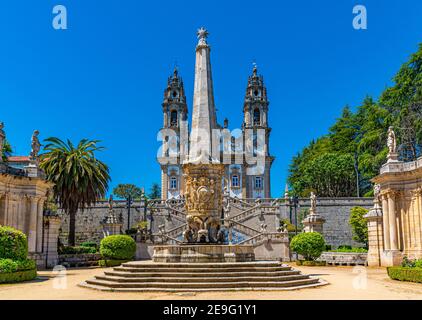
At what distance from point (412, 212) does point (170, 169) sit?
154 ft

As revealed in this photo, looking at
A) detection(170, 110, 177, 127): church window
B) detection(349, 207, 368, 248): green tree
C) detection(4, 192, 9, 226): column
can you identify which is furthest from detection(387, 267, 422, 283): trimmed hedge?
detection(170, 110, 177, 127): church window

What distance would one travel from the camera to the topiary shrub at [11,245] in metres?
19.7

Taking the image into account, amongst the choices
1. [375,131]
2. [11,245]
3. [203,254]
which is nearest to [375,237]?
[203,254]

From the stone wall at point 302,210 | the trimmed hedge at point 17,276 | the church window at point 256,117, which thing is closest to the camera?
the trimmed hedge at point 17,276

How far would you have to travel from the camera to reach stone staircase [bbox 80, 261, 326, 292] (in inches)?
605

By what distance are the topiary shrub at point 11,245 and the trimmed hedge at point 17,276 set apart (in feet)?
2.56

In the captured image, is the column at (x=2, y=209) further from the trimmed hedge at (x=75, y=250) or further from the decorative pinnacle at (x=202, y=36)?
the decorative pinnacle at (x=202, y=36)

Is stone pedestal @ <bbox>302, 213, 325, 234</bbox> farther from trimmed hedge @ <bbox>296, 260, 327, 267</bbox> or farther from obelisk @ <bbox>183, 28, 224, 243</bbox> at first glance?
obelisk @ <bbox>183, 28, 224, 243</bbox>

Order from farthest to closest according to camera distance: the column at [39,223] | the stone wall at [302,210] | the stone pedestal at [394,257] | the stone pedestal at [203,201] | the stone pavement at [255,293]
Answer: the stone wall at [302,210] < the column at [39,223] < the stone pedestal at [394,257] < the stone pedestal at [203,201] < the stone pavement at [255,293]

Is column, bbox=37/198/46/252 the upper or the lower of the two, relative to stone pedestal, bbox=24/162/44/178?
lower

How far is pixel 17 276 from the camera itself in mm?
19531

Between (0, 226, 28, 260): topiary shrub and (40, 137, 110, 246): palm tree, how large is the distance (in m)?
12.7

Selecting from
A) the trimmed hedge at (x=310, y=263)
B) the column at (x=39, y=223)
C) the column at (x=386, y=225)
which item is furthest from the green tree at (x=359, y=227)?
the column at (x=39, y=223)

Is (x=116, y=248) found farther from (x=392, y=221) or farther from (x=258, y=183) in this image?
(x=258, y=183)
